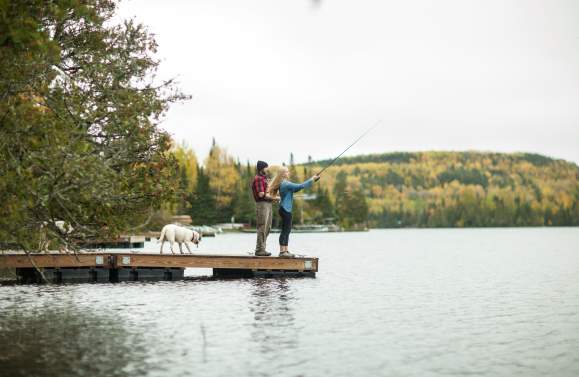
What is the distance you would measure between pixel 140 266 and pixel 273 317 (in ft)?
31.6

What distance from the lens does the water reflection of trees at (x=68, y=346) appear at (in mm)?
10781

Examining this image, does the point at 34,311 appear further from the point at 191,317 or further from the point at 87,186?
the point at 87,186

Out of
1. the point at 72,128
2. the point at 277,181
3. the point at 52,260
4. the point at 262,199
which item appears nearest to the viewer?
the point at 72,128

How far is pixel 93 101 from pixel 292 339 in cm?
732

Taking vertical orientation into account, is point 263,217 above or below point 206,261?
above

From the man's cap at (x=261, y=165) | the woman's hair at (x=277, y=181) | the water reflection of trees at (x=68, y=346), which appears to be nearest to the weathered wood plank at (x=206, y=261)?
the woman's hair at (x=277, y=181)

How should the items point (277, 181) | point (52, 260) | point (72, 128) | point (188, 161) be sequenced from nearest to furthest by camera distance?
A: point (72, 128)
point (52, 260)
point (277, 181)
point (188, 161)

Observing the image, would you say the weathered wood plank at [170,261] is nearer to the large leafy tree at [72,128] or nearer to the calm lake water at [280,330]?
the calm lake water at [280,330]

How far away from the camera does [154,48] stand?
20.8 m

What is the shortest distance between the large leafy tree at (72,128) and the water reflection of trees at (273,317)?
348 cm

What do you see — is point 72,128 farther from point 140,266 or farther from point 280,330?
point 140,266

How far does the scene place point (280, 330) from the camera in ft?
47.7

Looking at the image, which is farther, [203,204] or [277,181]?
[203,204]

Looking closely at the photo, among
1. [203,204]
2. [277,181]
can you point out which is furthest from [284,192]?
[203,204]
